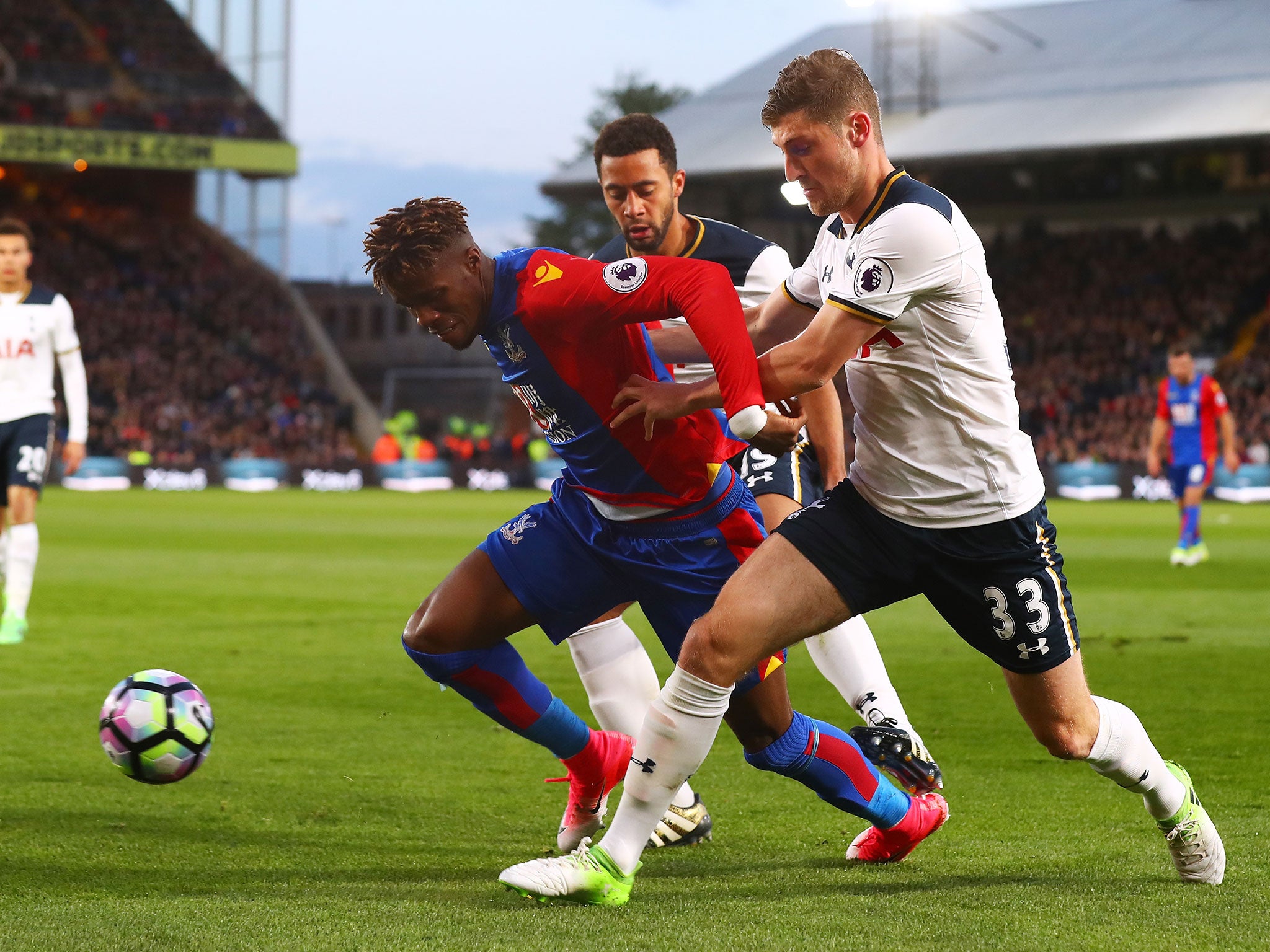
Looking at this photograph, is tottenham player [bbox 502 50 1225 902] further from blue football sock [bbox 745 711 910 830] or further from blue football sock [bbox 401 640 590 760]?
blue football sock [bbox 401 640 590 760]

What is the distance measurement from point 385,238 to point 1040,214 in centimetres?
4081

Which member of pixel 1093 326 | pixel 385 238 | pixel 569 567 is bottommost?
pixel 1093 326

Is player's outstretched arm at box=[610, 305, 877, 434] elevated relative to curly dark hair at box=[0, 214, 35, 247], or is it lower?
elevated

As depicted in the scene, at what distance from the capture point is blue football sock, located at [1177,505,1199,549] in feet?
49.7

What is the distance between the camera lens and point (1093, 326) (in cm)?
3822

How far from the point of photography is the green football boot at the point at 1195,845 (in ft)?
13.1

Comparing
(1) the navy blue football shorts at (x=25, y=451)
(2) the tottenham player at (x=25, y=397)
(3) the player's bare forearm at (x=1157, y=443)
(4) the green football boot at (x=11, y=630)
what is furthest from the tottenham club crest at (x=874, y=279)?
(3) the player's bare forearm at (x=1157, y=443)

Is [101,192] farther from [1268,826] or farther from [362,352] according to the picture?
[1268,826]

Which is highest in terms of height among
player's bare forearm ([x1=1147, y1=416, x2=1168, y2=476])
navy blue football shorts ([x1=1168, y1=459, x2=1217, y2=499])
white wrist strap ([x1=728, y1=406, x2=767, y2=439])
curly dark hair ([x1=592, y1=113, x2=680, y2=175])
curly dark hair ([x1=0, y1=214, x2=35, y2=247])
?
curly dark hair ([x1=592, y1=113, x2=680, y2=175])

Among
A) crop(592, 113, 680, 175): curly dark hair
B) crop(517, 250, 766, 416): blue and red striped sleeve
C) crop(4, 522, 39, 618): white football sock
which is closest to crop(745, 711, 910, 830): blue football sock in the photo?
crop(517, 250, 766, 416): blue and red striped sleeve

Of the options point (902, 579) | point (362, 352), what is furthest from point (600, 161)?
point (362, 352)

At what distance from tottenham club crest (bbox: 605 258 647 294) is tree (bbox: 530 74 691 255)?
66.3 m

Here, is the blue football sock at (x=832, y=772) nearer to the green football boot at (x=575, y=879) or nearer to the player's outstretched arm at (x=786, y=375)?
the green football boot at (x=575, y=879)

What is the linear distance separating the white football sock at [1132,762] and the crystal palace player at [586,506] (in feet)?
1.97
